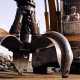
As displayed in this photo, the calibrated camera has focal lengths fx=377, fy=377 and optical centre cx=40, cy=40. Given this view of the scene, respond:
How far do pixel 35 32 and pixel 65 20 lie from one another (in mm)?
12384

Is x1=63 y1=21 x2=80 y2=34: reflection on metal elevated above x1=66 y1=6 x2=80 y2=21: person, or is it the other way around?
x1=66 y1=6 x2=80 y2=21: person

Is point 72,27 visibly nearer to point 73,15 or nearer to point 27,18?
point 73,15

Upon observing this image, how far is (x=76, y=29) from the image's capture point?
138 ft

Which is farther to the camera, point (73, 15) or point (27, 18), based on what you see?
point (73, 15)

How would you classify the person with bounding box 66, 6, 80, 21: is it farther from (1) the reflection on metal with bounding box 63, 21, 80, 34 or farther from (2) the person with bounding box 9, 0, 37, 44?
(2) the person with bounding box 9, 0, 37, 44

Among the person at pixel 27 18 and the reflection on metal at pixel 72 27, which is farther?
the reflection on metal at pixel 72 27

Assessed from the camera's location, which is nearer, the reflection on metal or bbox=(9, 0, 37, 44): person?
bbox=(9, 0, 37, 44): person

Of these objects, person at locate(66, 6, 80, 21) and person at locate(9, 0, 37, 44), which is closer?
person at locate(9, 0, 37, 44)

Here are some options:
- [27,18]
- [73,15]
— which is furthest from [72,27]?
[27,18]

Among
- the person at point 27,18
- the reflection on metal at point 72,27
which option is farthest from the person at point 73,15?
the person at point 27,18

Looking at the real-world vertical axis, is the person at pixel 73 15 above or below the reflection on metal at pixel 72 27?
above

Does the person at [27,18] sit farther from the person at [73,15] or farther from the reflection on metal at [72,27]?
the person at [73,15]

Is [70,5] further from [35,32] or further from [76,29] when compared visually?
[35,32]

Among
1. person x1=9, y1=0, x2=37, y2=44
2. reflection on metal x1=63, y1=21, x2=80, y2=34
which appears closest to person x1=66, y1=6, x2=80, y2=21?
reflection on metal x1=63, y1=21, x2=80, y2=34
